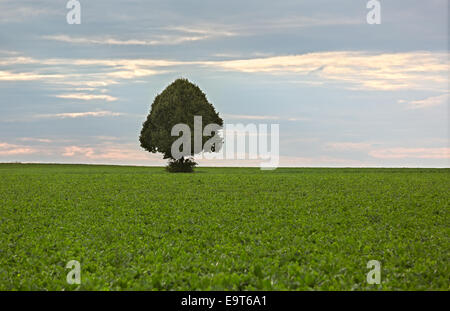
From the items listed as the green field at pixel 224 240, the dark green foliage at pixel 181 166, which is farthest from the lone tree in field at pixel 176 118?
the green field at pixel 224 240

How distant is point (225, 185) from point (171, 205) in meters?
11.7

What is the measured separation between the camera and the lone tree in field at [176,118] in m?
62.9

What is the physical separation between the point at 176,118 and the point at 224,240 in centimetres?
4729

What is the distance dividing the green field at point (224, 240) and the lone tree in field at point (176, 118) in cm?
3220

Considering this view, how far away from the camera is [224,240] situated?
53.8 feet

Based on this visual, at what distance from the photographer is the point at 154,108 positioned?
6656 centimetres

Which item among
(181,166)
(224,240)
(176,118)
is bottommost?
(224,240)

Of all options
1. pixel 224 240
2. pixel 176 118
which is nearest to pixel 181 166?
pixel 176 118

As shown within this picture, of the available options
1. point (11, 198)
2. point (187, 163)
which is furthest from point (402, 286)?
point (187, 163)

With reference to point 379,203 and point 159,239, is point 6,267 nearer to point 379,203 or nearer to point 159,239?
point 159,239

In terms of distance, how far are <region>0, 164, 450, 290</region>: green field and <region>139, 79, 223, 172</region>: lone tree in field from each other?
3220 cm

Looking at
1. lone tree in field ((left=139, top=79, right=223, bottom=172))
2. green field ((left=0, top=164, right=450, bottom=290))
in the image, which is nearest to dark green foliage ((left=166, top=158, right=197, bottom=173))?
lone tree in field ((left=139, top=79, right=223, bottom=172))

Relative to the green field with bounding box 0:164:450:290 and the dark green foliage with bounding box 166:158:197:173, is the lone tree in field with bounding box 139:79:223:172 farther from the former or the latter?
the green field with bounding box 0:164:450:290

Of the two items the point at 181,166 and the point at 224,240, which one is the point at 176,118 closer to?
the point at 181,166
